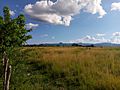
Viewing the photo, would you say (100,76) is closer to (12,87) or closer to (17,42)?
(12,87)

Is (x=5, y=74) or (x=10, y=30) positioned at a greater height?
(x=10, y=30)

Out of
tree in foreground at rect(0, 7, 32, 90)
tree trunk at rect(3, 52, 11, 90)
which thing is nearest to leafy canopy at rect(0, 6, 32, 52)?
tree in foreground at rect(0, 7, 32, 90)

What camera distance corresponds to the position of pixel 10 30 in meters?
6.89

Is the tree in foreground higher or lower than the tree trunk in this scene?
higher

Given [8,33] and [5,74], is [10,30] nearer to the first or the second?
[8,33]

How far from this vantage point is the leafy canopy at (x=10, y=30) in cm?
683

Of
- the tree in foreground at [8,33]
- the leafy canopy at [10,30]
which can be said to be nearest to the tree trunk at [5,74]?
the tree in foreground at [8,33]

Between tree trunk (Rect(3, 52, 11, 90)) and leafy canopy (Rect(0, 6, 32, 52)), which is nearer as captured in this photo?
tree trunk (Rect(3, 52, 11, 90))

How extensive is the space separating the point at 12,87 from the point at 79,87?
105 inches

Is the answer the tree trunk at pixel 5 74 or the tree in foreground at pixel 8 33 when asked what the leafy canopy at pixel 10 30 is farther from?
the tree trunk at pixel 5 74

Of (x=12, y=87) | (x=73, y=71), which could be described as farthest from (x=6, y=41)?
(x=73, y=71)

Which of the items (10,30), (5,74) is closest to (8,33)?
(10,30)

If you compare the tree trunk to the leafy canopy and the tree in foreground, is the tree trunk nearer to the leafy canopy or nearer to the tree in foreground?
the tree in foreground

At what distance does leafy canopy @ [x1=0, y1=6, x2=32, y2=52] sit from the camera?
683cm
